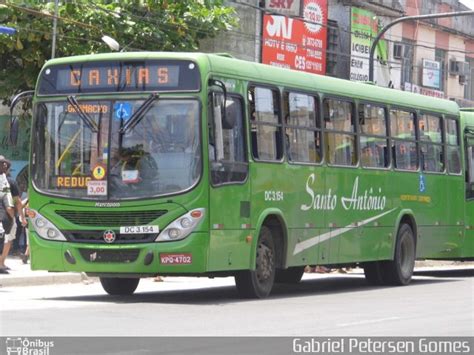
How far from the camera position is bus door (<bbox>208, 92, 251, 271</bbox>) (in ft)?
54.0

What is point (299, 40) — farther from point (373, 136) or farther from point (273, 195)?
point (273, 195)

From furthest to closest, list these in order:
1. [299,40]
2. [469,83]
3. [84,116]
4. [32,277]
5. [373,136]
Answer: [469,83], [299,40], [373,136], [32,277], [84,116]

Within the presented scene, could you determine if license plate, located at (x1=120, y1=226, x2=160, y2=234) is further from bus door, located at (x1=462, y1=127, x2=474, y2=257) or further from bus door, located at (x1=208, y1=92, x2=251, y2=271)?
bus door, located at (x1=462, y1=127, x2=474, y2=257)

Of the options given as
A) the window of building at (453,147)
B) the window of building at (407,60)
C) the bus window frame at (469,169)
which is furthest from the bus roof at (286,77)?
the window of building at (407,60)

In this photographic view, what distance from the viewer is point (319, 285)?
2197 cm

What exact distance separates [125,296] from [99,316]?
374cm

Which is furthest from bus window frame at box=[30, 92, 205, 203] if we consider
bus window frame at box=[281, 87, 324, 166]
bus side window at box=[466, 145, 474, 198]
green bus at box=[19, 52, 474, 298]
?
bus side window at box=[466, 145, 474, 198]

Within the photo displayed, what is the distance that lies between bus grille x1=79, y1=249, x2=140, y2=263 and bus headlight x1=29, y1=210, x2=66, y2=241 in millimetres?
530

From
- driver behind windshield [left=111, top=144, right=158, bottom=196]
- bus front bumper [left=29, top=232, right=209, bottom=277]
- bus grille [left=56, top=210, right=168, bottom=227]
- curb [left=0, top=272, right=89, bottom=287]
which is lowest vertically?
curb [left=0, top=272, right=89, bottom=287]

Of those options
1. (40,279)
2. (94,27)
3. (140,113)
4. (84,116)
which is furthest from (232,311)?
(94,27)

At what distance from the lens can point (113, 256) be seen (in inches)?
644

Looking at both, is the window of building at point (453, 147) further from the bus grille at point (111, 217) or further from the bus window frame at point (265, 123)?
the bus grille at point (111, 217)

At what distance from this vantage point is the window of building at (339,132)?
1967 centimetres

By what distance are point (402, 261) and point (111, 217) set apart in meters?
7.32
